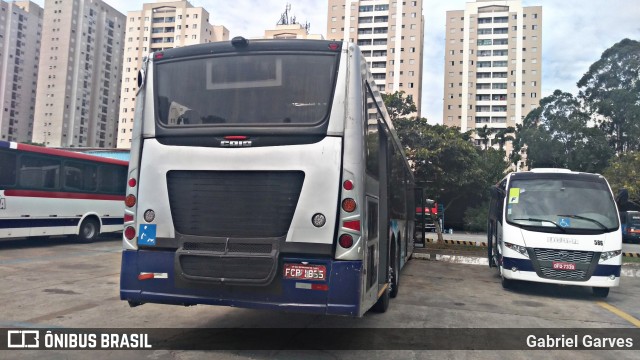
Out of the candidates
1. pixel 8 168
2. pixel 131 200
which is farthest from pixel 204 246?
pixel 8 168

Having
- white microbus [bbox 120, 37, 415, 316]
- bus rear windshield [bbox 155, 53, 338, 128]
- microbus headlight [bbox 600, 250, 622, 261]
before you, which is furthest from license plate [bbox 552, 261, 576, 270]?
bus rear windshield [bbox 155, 53, 338, 128]

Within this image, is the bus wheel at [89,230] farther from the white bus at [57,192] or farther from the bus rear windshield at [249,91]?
the bus rear windshield at [249,91]

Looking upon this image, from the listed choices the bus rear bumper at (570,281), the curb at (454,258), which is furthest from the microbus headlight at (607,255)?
the curb at (454,258)

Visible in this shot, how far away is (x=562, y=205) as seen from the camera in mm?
8969

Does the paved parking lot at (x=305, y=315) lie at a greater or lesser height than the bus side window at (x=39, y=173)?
lesser

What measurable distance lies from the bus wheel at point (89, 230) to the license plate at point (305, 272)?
510 inches

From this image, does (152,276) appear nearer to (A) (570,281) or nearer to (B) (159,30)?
(A) (570,281)

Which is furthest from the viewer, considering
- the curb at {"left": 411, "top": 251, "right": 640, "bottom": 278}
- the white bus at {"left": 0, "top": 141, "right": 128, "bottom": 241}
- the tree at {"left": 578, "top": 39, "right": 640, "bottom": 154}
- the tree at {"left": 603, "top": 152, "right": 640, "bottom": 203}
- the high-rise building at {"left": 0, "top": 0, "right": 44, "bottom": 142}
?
the high-rise building at {"left": 0, "top": 0, "right": 44, "bottom": 142}

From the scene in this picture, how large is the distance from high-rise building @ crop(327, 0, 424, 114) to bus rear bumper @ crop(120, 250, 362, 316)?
8725 centimetres

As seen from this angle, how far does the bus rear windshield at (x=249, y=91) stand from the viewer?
443 cm

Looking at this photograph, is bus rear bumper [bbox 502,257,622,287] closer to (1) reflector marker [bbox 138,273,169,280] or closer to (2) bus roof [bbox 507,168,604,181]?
(2) bus roof [bbox 507,168,604,181]

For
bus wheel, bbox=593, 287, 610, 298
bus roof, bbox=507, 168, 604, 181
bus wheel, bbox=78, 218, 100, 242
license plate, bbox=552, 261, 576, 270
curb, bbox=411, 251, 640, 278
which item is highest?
bus roof, bbox=507, 168, 604, 181

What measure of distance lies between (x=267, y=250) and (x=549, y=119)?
46.8m

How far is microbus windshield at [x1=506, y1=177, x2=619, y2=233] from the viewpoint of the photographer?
8.62 meters
